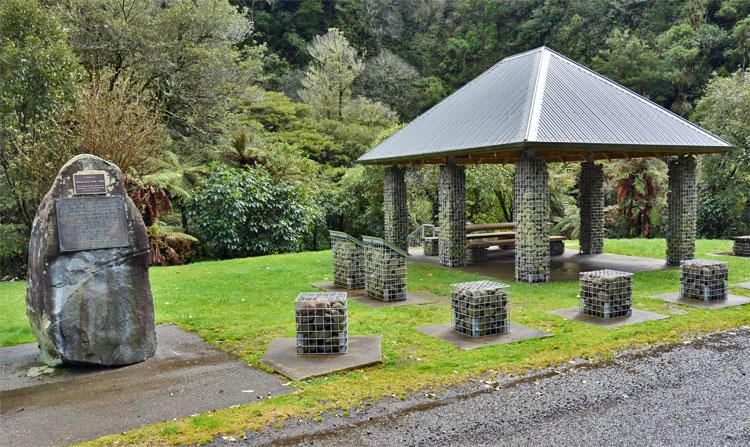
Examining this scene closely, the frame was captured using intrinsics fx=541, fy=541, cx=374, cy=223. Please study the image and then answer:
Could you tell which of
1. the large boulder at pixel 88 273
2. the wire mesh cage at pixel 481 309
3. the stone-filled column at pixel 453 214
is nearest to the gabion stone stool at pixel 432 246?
the stone-filled column at pixel 453 214

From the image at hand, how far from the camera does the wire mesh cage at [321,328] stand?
5.95 m

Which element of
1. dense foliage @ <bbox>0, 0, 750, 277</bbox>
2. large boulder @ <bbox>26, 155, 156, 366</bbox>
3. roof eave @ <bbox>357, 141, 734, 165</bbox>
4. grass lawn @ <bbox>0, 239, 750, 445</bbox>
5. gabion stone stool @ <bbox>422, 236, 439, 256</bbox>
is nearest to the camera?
grass lawn @ <bbox>0, 239, 750, 445</bbox>

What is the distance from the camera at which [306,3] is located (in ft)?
123

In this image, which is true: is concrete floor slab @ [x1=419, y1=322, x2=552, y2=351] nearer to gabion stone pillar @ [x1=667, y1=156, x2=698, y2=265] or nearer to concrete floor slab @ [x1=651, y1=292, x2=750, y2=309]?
concrete floor slab @ [x1=651, y1=292, x2=750, y2=309]

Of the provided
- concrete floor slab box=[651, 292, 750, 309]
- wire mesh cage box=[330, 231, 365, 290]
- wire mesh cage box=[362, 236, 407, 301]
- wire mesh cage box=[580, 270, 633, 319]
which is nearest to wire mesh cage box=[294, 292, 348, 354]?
wire mesh cage box=[362, 236, 407, 301]

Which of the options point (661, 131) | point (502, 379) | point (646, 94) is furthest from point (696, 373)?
point (646, 94)

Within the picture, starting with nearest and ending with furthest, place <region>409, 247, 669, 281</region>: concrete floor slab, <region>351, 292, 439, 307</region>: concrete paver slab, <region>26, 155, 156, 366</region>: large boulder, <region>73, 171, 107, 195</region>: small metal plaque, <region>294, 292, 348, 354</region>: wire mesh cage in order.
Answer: <region>26, 155, 156, 366</region>: large boulder
<region>73, 171, 107, 195</region>: small metal plaque
<region>294, 292, 348, 354</region>: wire mesh cage
<region>351, 292, 439, 307</region>: concrete paver slab
<region>409, 247, 669, 281</region>: concrete floor slab

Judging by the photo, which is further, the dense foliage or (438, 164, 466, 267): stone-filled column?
the dense foliage

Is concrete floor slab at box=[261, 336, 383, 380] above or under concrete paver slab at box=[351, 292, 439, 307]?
above

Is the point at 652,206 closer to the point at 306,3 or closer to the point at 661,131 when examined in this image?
the point at 661,131

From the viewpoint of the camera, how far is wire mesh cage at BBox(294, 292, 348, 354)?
5.95m

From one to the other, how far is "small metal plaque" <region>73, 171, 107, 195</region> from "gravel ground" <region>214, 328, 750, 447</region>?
332 cm

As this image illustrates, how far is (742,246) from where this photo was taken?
44.3 feet

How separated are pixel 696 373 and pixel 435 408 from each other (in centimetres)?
275
